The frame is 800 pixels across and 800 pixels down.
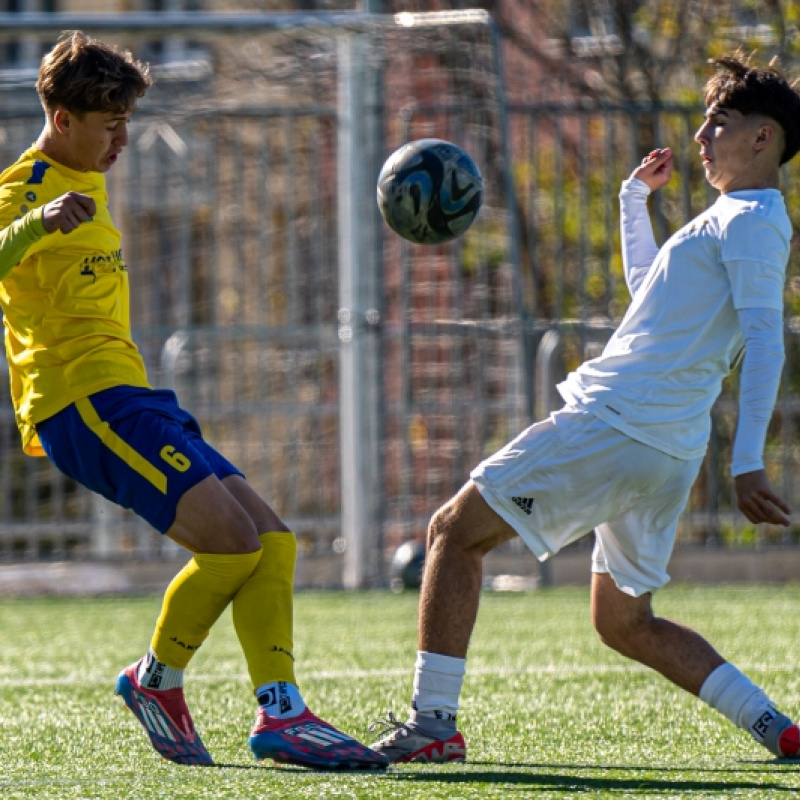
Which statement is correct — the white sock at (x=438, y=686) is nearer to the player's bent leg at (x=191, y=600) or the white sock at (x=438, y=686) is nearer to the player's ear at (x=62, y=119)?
the player's bent leg at (x=191, y=600)

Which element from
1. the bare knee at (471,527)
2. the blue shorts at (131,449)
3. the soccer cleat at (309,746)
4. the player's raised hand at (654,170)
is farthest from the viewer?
the player's raised hand at (654,170)

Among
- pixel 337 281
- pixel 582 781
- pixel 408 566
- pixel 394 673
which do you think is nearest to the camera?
pixel 582 781

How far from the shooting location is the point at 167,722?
4164mm

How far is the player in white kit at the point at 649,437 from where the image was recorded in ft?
13.5

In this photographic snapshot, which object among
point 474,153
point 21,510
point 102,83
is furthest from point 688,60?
point 102,83

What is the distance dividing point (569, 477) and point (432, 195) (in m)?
1.17

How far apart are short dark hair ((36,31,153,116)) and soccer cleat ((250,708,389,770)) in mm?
1582

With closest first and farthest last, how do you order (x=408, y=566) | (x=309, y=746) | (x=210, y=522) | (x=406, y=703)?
(x=309, y=746)
(x=210, y=522)
(x=406, y=703)
(x=408, y=566)

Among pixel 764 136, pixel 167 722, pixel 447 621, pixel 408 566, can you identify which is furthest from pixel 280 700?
pixel 408 566

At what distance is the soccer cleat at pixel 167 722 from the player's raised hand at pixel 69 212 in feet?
3.92

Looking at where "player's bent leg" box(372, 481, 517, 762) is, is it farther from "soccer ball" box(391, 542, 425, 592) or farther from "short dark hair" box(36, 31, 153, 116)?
"soccer ball" box(391, 542, 425, 592)

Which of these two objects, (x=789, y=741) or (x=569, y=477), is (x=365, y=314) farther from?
(x=789, y=741)

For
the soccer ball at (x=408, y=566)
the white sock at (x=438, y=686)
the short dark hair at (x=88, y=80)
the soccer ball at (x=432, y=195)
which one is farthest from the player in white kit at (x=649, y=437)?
the soccer ball at (x=408, y=566)

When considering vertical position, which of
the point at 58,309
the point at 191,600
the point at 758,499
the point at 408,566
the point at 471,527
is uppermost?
the point at 58,309
